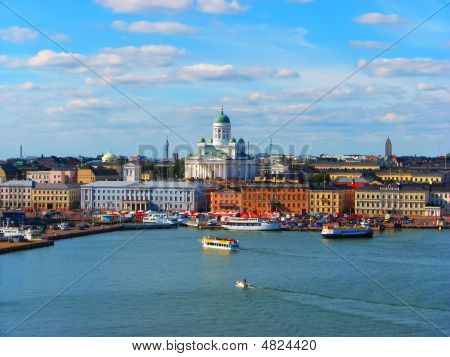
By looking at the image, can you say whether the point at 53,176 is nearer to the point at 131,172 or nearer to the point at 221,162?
the point at 131,172

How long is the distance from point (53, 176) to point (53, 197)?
440cm

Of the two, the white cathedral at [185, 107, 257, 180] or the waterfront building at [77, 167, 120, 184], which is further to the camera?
the white cathedral at [185, 107, 257, 180]

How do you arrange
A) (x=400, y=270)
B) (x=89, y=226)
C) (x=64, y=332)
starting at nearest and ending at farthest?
1. (x=64, y=332)
2. (x=400, y=270)
3. (x=89, y=226)

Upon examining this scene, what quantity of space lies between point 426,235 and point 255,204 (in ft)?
20.4

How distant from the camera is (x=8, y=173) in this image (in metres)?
29.0

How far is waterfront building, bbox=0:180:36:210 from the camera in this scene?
24.0 m

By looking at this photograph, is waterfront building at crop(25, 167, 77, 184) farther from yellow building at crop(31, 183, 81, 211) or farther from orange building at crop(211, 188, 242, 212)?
orange building at crop(211, 188, 242, 212)

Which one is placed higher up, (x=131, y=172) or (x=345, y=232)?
(x=131, y=172)

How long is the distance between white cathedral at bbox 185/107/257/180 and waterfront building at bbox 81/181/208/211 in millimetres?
6106

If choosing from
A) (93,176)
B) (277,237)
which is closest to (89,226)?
(277,237)

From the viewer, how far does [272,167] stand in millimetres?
30359

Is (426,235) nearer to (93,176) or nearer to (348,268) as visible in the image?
(348,268)

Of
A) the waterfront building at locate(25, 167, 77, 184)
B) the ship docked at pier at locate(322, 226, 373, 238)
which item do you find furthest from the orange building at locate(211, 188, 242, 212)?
the waterfront building at locate(25, 167, 77, 184)

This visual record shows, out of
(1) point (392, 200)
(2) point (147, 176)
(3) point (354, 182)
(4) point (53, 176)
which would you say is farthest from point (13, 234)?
(2) point (147, 176)
